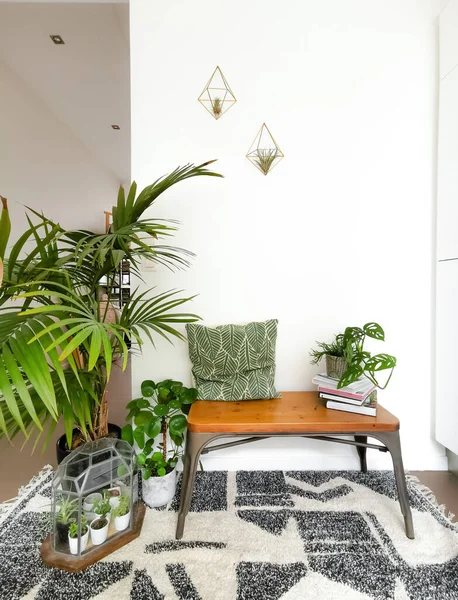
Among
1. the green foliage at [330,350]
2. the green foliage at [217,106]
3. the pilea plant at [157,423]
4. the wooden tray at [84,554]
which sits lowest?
the wooden tray at [84,554]

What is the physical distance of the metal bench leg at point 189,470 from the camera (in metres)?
1.30

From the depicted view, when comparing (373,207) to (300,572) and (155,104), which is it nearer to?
(155,104)

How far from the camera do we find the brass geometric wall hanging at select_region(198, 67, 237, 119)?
178 cm

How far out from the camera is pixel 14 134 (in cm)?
379

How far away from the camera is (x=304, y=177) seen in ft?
5.92

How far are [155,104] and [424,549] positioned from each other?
7.67ft

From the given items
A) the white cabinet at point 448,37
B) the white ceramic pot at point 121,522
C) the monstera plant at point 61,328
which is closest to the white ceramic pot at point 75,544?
the white ceramic pot at point 121,522

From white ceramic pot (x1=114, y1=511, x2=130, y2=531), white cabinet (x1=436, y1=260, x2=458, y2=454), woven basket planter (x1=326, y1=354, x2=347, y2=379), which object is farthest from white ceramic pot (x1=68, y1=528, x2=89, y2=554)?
white cabinet (x1=436, y1=260, x2=458, y2=454)

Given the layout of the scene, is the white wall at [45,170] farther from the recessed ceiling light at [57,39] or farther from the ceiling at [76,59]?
the recessed ceiling light at [57,39]

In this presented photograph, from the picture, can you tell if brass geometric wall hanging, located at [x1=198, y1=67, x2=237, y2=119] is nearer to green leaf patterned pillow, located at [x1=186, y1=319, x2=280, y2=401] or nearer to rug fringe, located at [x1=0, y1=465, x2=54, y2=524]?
green leaf patterned pillow, located at [x1=186, y1=319, x2=280, y2=401]

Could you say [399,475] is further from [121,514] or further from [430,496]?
[121,514]

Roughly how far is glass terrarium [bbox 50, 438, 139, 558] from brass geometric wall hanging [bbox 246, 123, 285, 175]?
151 centimetres

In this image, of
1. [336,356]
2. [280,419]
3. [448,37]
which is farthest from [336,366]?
[448,37]

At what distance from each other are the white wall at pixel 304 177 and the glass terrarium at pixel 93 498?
0.58 meters
